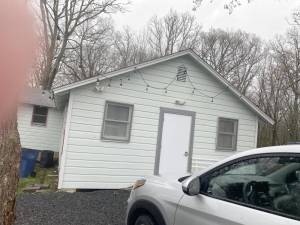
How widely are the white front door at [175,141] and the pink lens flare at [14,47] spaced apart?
1003cm

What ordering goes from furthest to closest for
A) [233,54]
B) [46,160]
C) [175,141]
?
[233,54]
[46,160]
[175,141]

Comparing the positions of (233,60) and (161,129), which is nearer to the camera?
(161,129)

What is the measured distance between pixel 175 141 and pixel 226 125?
195 cm

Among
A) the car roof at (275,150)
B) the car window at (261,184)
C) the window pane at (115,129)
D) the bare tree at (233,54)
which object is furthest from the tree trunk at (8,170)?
the bare tree at (233,54)

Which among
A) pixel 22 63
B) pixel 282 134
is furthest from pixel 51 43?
pixel 282 134

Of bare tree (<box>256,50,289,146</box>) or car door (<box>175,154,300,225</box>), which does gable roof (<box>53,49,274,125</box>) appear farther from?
bare tree (<box>256,50,289,146</box>)

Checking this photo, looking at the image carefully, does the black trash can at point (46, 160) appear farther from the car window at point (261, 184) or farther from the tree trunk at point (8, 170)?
the car window at point (261, 184)

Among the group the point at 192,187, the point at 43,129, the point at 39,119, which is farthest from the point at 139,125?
the point at 39,119

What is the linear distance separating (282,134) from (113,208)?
2389cm

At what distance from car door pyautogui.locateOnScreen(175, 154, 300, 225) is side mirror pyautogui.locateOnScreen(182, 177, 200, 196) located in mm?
54

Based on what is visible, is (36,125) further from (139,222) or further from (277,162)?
(277,162)

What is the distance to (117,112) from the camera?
1113 centimetres

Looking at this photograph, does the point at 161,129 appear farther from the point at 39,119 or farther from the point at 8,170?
the point at 39,119

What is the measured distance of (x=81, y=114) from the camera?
1059cm
